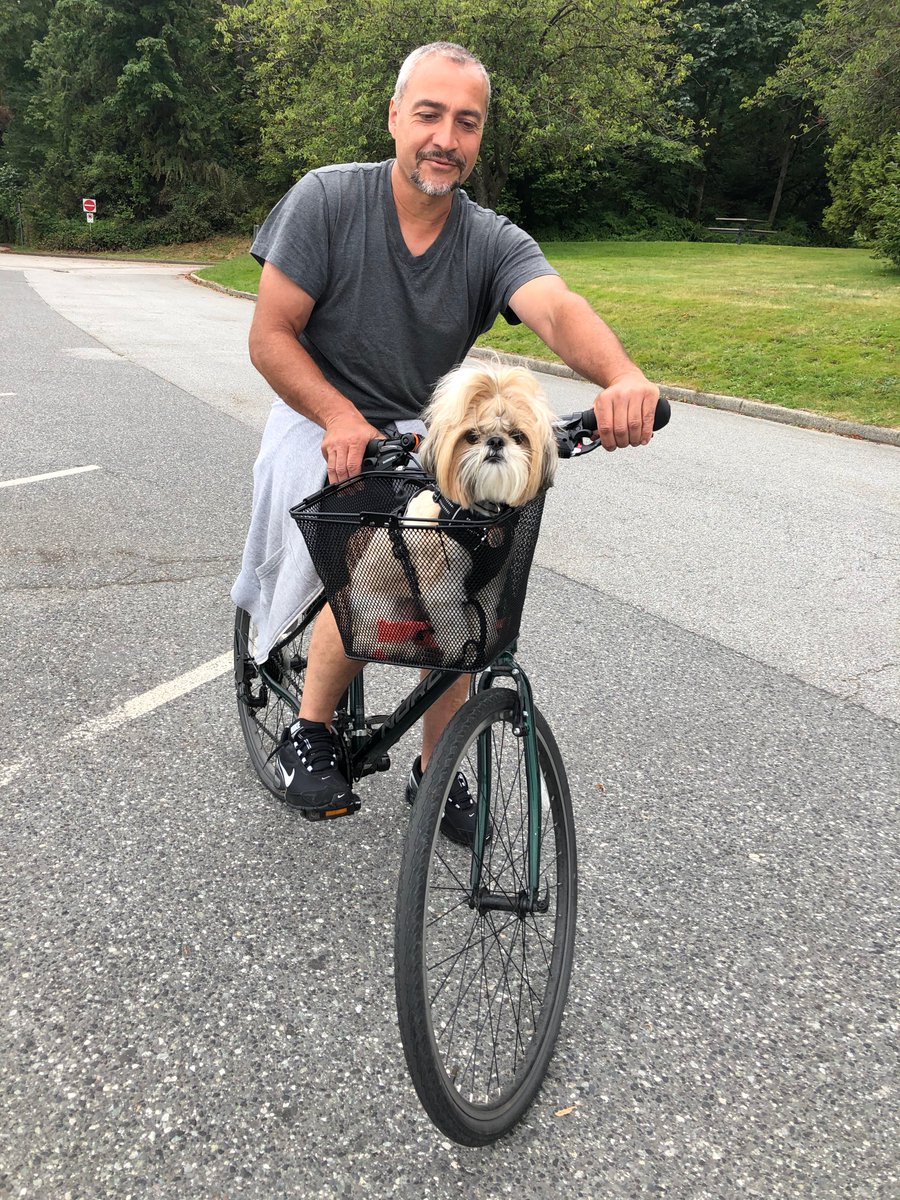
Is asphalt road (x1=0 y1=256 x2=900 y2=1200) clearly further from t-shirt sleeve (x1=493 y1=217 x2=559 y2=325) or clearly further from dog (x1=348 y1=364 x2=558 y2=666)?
t-shirt sleeve (x1=493 y1=217 x2=559 y2=325)

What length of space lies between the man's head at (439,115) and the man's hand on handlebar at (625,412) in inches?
→ 31.9

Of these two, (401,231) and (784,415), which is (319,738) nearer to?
(401,231)

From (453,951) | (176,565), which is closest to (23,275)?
(176,565)

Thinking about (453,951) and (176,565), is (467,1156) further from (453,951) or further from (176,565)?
(176,565)

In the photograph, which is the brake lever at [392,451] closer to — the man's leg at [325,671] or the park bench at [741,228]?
the man's leg at [325,671]

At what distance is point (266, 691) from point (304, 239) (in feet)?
4.94

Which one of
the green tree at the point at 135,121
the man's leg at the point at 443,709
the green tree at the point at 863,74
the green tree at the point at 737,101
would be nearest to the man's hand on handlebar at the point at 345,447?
the man's leg at the point at 443,709

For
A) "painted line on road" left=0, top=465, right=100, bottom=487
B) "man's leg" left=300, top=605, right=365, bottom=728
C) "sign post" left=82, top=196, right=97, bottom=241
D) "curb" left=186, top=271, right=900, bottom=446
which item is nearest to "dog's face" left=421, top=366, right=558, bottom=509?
"man's leg" left=300, top=605, right=365, bottom=728

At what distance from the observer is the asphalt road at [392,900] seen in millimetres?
1954

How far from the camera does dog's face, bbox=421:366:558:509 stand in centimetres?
171

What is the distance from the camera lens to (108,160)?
42219 millimetres

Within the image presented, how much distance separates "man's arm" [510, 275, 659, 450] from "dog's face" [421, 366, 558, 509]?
15 centimetres

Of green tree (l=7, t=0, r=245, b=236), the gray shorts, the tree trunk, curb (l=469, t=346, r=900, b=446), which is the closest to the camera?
the gray shorts

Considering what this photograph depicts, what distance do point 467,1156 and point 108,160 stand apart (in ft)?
156
